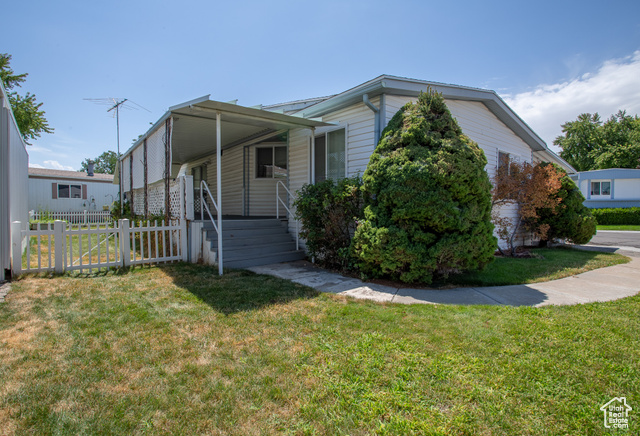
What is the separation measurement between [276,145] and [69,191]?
2287cm

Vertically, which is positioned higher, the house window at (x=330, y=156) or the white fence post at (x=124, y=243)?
the house window at (x=330, y=156)

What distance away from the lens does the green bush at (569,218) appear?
30.5 ft

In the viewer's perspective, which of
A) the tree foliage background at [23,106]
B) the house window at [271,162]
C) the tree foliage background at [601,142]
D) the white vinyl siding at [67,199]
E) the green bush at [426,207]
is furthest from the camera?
the tree foliage background at [601,142]

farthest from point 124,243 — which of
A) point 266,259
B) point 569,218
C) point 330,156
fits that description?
point 569,218

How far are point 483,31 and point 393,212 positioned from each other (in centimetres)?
660

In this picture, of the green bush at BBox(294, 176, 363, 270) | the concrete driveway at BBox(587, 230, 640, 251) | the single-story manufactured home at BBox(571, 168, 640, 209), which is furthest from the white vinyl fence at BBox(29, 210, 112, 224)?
the single-story manufactured home at BBox(571, 168, 640, 209)

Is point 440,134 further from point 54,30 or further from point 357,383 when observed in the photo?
point 54,30

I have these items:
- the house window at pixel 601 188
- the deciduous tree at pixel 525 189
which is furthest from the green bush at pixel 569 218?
the house window at pixel 601 188

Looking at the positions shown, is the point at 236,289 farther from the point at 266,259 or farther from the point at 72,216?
the point at 72,216

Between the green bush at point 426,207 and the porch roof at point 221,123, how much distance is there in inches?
91.4

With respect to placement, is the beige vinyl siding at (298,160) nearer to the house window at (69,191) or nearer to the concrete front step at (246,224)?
the concrete front step at (246,224)

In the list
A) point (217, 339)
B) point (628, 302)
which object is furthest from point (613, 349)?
point (217, 339)

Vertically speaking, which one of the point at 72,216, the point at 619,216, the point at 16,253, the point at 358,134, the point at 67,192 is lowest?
the point at 16,253

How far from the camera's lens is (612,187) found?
1000 inches
